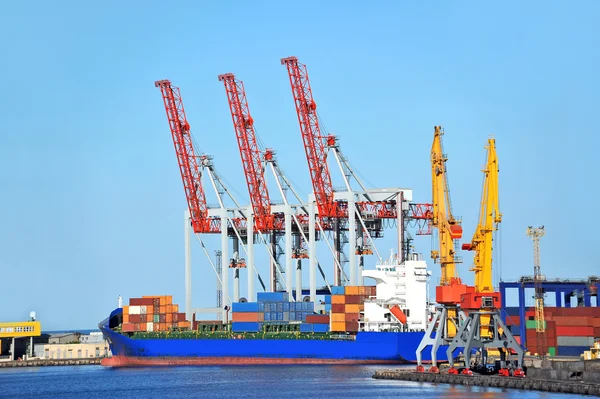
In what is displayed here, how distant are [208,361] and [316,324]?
9695 mm

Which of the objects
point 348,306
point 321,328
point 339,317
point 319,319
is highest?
point 348,306

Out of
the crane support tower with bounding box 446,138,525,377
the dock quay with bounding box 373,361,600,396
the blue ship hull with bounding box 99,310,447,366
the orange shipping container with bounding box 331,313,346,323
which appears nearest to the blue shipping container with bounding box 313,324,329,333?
the blue ship hull with bounding box 99,310,447,366

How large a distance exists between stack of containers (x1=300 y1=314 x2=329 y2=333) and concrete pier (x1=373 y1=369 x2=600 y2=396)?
638 inches

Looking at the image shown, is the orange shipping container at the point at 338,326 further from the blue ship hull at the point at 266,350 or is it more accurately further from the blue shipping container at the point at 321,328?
the blue shipping container at the point at 321,328

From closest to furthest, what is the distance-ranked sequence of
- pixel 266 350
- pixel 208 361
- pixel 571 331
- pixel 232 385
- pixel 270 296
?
1. pixel 232 385
2. pixel 571 331
3. pixel 266 350
4. pixel 208 361
5. pixel 270 296

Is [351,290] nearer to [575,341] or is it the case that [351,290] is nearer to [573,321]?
[573,321]

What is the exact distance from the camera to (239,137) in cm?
10031

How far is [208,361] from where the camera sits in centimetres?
9494

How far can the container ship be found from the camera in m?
88.2

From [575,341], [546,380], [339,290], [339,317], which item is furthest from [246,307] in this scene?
[546,380]

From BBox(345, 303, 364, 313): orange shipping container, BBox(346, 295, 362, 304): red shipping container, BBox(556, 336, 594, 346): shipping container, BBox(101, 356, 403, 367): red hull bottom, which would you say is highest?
BBox(346, 295, 362, 304): red shipping container

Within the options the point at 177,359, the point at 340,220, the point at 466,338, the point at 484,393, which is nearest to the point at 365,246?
the point at 340,220

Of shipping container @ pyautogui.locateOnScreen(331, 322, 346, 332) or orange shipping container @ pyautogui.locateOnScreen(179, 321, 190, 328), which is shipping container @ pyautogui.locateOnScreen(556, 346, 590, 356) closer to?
shipping container @ pyautogui.locateOnScreen(331, 322, 346, 332)

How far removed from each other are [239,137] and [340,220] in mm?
11026
